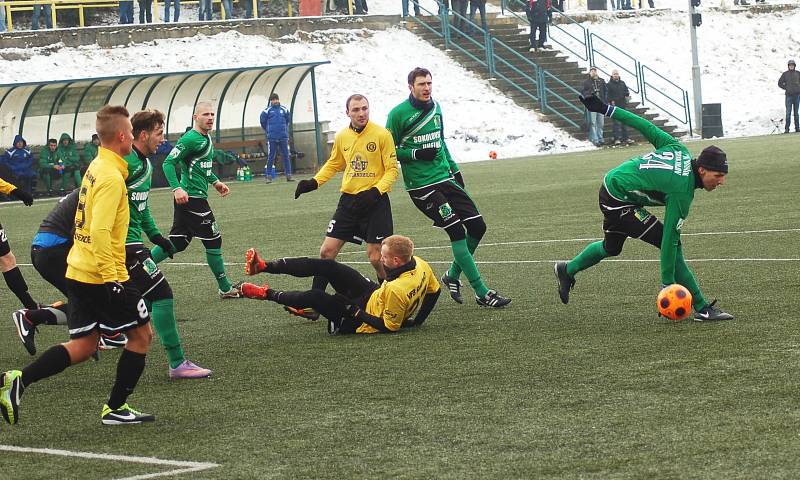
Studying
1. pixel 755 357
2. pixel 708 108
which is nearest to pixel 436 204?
pixel 755 357

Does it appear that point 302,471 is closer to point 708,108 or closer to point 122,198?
point 122,198

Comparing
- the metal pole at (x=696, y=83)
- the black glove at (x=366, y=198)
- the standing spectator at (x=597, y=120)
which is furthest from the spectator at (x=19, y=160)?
the metal pole at (x=696, y=83)

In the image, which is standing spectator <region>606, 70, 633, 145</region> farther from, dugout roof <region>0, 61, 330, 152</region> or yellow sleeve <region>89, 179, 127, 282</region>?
yellow sleeve <region>89, 179, 127, 282</region>

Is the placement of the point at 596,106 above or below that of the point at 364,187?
above

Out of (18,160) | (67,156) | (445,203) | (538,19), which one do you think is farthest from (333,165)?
(538,19)

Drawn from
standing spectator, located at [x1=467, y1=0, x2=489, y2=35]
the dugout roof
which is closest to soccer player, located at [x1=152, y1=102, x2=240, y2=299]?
the dugout roof

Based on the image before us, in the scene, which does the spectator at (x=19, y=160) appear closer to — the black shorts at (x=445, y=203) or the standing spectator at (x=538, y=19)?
the standing spectator at (x=538, y=19)

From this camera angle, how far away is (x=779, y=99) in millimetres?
44219

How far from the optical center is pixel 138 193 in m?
8.75

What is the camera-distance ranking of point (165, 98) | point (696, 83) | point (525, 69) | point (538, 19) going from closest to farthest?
point (165, 98) → point (696, 83) → point (538, 19) → point (525, 69)

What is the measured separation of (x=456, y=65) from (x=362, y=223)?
32.0 meters

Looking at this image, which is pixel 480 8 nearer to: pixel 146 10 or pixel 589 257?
pixel 146 10

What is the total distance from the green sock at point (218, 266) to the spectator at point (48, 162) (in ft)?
60.0

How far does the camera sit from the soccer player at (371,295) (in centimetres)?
938
